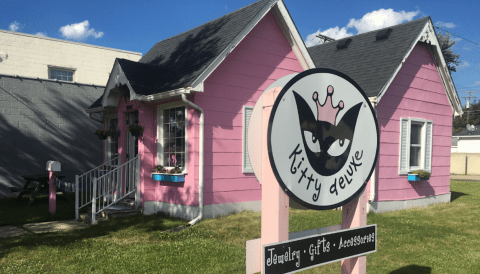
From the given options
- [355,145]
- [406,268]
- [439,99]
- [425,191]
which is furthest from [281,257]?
[439,99]

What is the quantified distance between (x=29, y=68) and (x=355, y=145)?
19.9 m

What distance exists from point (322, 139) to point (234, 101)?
6.92m

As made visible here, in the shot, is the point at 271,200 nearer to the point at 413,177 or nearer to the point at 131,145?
the point at 131,145

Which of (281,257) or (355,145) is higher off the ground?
(355,145)

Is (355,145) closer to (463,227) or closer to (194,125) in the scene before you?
(194,125)

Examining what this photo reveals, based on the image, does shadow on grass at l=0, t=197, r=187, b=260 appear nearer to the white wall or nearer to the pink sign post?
the pink sign post

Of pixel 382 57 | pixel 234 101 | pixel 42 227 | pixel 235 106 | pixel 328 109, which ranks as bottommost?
pixel 42 227

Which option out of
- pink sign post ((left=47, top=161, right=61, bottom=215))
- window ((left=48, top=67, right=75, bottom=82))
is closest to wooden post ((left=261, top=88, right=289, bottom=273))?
pink sign post ((left=47, top=161, right=61, bottom=215))

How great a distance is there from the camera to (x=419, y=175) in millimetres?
11258

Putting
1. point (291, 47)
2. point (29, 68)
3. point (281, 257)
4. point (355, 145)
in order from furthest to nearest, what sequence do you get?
point (29, 68) → point (291, 47) → point (355, 145) → point (281, 257)

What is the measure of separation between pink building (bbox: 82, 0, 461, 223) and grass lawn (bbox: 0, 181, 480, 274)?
2.83 ft

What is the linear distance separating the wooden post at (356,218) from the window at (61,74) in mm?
19886

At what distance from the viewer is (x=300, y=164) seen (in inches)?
100

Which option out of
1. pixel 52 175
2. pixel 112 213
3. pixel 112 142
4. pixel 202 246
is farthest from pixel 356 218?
pixel 112 142
